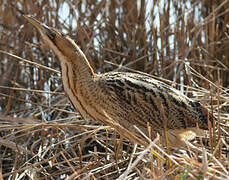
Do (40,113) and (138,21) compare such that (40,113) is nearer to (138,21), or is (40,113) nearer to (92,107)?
(92,107)

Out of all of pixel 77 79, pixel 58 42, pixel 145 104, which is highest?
pixel 58 42

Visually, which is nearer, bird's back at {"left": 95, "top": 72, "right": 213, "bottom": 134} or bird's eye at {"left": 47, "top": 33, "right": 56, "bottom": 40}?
bird's eye at {"left": 47, "top": 33, "right": 56, "bottom": 40}

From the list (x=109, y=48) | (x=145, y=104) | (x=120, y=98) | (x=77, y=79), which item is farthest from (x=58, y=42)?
(x=109, y=48)

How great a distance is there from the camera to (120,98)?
2.11 metres

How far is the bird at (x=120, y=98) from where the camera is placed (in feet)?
6.62

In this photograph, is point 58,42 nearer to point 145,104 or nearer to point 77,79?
point 77,79

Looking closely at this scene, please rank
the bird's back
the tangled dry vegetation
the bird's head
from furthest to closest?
the tangled dry vegetation < the bird's back < the bird's head

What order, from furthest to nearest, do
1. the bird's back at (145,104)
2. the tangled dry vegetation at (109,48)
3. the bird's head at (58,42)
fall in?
the tangled dry vegetation at (109,48) → the bird's back at (145,104) → the bird's head at (58,42)

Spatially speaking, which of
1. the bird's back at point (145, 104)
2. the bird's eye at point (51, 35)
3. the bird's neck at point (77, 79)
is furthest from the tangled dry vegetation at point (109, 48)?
the bird's eye at point (51, 35)

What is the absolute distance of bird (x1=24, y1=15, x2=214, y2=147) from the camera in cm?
202

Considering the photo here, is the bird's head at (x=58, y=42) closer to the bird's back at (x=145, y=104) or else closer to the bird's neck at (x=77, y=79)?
the bird's neck at (x=77, y=79)

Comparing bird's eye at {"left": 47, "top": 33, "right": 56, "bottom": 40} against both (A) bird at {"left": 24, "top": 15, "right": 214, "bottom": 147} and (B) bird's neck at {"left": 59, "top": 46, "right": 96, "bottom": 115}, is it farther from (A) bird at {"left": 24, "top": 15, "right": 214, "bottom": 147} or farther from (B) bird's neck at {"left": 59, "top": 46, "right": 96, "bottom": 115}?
(B) bird's neck at {"left": 59, "top": 46, "right": 96, "bottom": 115}

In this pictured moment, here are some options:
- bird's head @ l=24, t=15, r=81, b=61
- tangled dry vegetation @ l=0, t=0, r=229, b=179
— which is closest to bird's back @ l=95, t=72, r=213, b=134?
bird's head @ l=24, t=15, r=81, b=61

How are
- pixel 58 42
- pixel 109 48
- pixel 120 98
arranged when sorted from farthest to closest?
pixel 109 48 → pixel 120 98 → pixel 58 42
